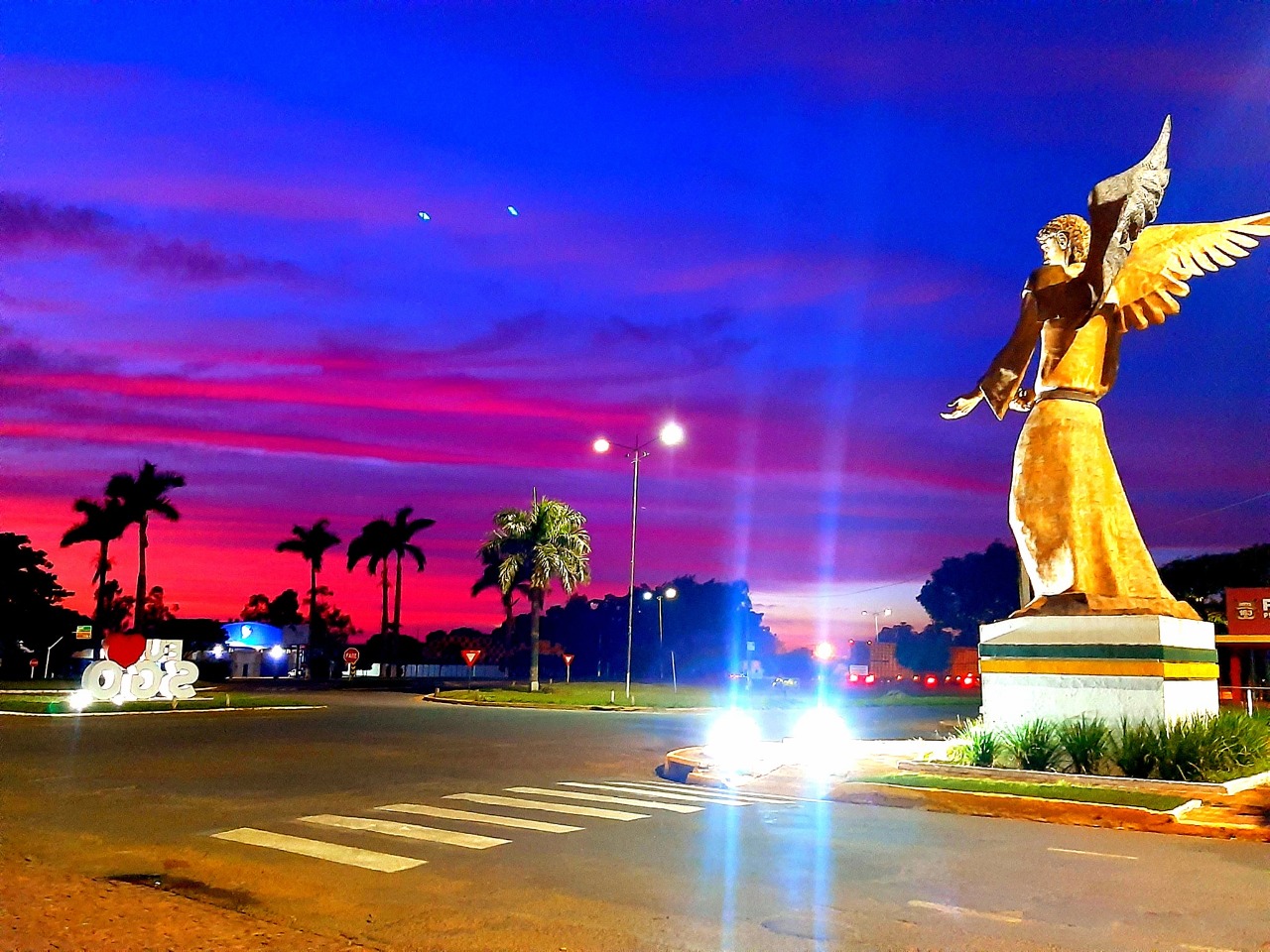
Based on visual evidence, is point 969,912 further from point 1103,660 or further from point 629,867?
point 1103,660

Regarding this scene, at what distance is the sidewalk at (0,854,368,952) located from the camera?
630cm

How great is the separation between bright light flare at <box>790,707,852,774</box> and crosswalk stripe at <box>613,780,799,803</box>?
1308 mm

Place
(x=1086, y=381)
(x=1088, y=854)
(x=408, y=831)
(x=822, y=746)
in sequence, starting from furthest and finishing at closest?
(x=822, y=746)
(x=1086, y=381)
(x=408, y=831)
(x=1088, y=854)

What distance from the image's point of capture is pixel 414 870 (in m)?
8.34

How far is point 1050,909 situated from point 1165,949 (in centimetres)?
102

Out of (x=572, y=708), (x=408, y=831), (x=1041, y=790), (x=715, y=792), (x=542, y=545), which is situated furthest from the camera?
(x=542, y=545)

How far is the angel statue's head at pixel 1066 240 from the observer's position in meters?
15.9

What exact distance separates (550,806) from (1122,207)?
10.2m

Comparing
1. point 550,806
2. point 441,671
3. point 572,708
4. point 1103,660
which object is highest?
point 1103,660

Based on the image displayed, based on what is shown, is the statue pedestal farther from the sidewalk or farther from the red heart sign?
the red heart sign

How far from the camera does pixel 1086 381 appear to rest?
15750mm

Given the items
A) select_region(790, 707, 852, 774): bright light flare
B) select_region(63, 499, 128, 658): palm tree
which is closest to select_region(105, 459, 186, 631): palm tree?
select_region(63, 499, 128, 658): palm tree

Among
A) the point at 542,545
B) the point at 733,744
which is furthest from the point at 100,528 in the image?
the point at 733,744

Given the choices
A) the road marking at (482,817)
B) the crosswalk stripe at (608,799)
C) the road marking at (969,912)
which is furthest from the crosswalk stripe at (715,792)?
the road marking at (969,912)
